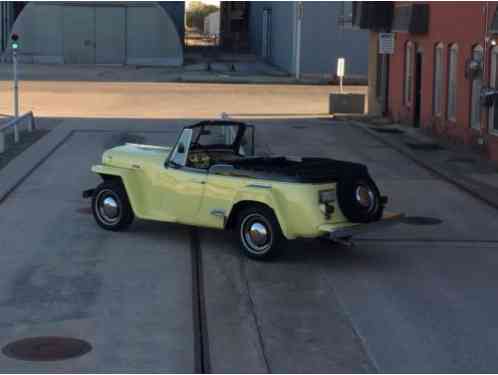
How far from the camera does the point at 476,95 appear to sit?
75.1 feet

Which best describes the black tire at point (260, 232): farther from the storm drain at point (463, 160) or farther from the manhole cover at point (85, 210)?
the storm drain at point (463, 160)

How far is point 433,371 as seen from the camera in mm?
8180

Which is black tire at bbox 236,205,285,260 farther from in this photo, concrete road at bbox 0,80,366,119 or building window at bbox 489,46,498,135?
concrete road at bbox 0,80,366,119

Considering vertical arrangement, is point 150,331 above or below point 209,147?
below

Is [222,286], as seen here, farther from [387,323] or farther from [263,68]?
[263,68]

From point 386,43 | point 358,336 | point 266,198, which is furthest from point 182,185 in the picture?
point 386,43

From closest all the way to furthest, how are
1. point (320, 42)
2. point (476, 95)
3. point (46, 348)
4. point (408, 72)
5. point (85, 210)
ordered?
point (46, 348) < point (85, 210) < point (476, 95) < point (408, 72) < point (320, 42)

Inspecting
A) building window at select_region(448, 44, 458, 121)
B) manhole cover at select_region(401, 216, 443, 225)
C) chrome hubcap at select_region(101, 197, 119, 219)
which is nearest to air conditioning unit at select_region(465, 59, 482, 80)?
building window at select_region(448, 44, 458, 121)

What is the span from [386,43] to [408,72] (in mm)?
1250

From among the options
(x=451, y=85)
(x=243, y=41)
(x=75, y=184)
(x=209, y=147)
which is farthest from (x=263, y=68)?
(x=209, y=147)

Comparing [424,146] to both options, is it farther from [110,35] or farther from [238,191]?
[110,35]

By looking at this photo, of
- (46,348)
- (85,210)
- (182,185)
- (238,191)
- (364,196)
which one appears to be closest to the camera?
(46,348)

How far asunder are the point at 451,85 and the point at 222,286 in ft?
52.0

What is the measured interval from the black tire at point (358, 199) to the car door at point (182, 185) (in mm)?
1903
